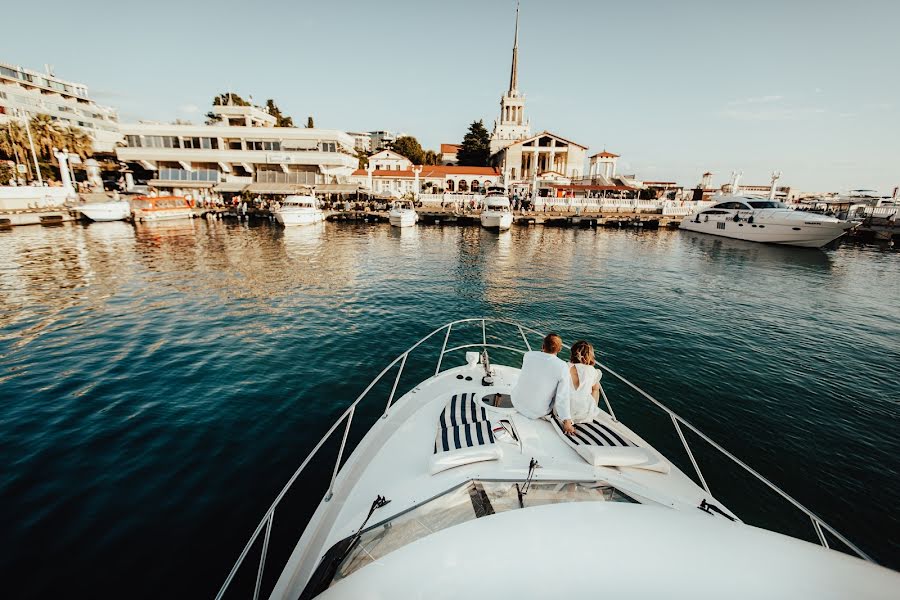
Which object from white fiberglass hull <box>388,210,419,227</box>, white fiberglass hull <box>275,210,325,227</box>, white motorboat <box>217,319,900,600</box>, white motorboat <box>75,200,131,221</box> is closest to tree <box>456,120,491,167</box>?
white fiberglass hull <box>388,210,419,227</box>

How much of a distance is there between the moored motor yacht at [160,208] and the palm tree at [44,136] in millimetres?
20335

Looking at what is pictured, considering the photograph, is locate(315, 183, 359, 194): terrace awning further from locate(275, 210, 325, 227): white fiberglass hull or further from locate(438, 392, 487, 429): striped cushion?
locate(438, 392, 487, 429): striped cushion

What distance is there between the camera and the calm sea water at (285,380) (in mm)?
5266

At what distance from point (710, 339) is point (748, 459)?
6380mm

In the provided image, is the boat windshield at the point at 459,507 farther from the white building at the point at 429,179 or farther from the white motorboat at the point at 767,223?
the white building at the point at 429,179

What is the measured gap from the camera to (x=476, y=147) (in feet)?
263

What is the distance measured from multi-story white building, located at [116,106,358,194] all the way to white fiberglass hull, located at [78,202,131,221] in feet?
51.0

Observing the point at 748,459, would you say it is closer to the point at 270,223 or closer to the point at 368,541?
the point at 368,541

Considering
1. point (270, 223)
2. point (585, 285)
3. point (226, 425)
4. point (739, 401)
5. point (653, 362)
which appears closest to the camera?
point (226, 425)

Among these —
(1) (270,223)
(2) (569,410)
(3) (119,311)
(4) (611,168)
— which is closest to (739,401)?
(2) (569,410)

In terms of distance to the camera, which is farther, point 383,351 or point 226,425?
point 383,351

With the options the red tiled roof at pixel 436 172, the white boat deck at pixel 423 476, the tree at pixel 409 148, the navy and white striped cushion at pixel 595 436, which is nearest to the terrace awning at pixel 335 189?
the red tiled roof at pixel 436 172

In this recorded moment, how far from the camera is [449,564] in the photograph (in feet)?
6.55

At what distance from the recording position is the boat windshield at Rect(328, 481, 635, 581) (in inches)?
124
